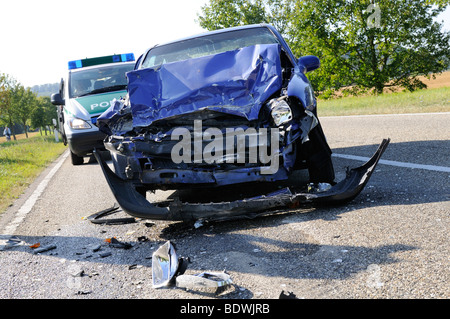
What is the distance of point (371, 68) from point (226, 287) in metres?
27.6

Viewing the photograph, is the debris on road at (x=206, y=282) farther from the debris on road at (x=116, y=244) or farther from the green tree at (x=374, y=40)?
the green tree at (x=374, y=40)

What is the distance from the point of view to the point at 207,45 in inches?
244

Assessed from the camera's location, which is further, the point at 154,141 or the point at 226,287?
the point at 154,141

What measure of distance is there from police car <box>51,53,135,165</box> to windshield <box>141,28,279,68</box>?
9.12ft

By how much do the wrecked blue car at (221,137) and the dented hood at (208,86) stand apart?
1cm

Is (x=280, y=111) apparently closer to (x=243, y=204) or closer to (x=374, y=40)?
(x=243, y=204)

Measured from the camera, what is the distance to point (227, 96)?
15.2 feet

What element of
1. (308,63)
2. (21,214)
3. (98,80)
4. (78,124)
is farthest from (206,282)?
(98,80)

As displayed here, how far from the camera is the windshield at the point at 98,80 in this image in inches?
398

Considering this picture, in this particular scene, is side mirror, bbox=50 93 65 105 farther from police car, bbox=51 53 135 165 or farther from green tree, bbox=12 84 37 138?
green tree, bbox=12 84 37 138

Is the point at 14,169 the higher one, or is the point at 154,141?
the point at 154,141
